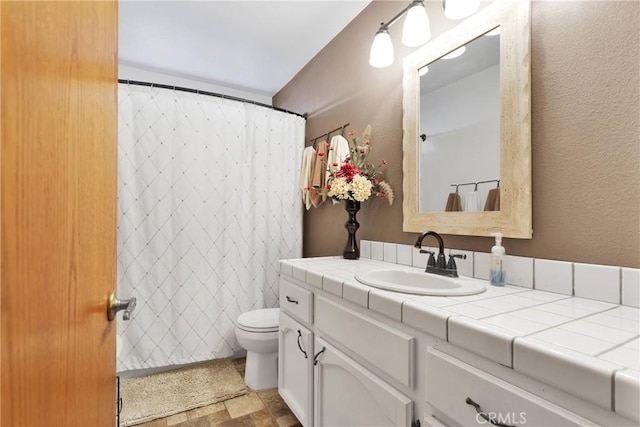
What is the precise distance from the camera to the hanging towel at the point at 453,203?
4.63 ft

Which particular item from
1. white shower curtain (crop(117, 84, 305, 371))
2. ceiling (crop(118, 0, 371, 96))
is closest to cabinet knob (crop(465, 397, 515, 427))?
white shower curtain (crop(117, 84, 305, 371))

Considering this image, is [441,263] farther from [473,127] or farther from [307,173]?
[307,173]

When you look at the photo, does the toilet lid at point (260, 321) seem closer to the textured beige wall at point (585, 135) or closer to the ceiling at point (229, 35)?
the textured beige wall at point (585, 135)

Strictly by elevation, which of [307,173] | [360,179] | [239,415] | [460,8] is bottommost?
[239,415]

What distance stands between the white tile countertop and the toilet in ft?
3.28

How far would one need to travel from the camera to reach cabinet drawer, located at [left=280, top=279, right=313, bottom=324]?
1445 millimetres

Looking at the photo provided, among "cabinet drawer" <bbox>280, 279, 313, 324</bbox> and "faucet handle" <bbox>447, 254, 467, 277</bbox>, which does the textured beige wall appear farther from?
"cabinet drawer" <bbox>280, 279, 313, 324</bbox>

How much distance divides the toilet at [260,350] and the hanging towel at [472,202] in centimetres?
135

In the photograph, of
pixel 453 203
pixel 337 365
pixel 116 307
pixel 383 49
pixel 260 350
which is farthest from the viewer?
pixel 260 350

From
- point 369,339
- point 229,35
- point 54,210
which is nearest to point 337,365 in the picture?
point 369,339

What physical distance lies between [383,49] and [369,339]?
1.46 m

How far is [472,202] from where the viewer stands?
4.43ft

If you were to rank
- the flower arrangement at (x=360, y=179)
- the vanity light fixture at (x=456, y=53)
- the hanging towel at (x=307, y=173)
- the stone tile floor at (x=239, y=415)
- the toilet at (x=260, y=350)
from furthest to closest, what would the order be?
the hanging towel at (x=307, y=173) → the toilet at (x=260, y=350) → the flower arrangement at (x=360, y=179) → the stone tile floor at (x=239, y=415) → the vanity light fixture at (x=456, y=53)

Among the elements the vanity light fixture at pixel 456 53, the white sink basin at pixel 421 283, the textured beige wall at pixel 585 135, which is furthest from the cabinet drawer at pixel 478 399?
the vanity light fixture at pixel 456 53
